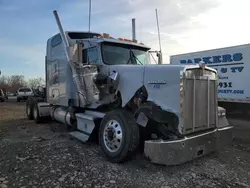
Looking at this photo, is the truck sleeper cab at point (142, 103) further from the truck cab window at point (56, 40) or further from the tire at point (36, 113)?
the tire at point (36, 113)

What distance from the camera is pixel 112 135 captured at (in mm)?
4680

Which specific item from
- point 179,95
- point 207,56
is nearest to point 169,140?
point 179,95

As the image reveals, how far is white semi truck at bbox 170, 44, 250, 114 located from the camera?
10.5 m

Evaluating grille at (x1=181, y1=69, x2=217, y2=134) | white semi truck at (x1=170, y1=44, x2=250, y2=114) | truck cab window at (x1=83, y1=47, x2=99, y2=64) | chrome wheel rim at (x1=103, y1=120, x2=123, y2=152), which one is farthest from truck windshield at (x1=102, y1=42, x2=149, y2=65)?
white semi truck at (x1=170, y1=44, x2=250, y2=114)

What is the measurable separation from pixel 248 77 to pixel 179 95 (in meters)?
7.92

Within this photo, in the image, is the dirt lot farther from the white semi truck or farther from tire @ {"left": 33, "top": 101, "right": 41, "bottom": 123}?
the white semi truck

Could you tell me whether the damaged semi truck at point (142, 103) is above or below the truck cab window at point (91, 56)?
below

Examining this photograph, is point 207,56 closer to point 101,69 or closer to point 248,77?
point 248,77

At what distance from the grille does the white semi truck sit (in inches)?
260

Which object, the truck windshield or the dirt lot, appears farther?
the truck windshield

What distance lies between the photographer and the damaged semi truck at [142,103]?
404 cm

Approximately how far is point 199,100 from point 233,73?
7.56m

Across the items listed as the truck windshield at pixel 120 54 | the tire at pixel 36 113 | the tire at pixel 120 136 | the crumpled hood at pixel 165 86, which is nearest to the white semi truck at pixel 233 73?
the truck windshield at pixel 120 54

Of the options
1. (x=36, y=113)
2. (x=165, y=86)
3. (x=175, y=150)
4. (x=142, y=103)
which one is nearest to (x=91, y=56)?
(x=142, y=103)
